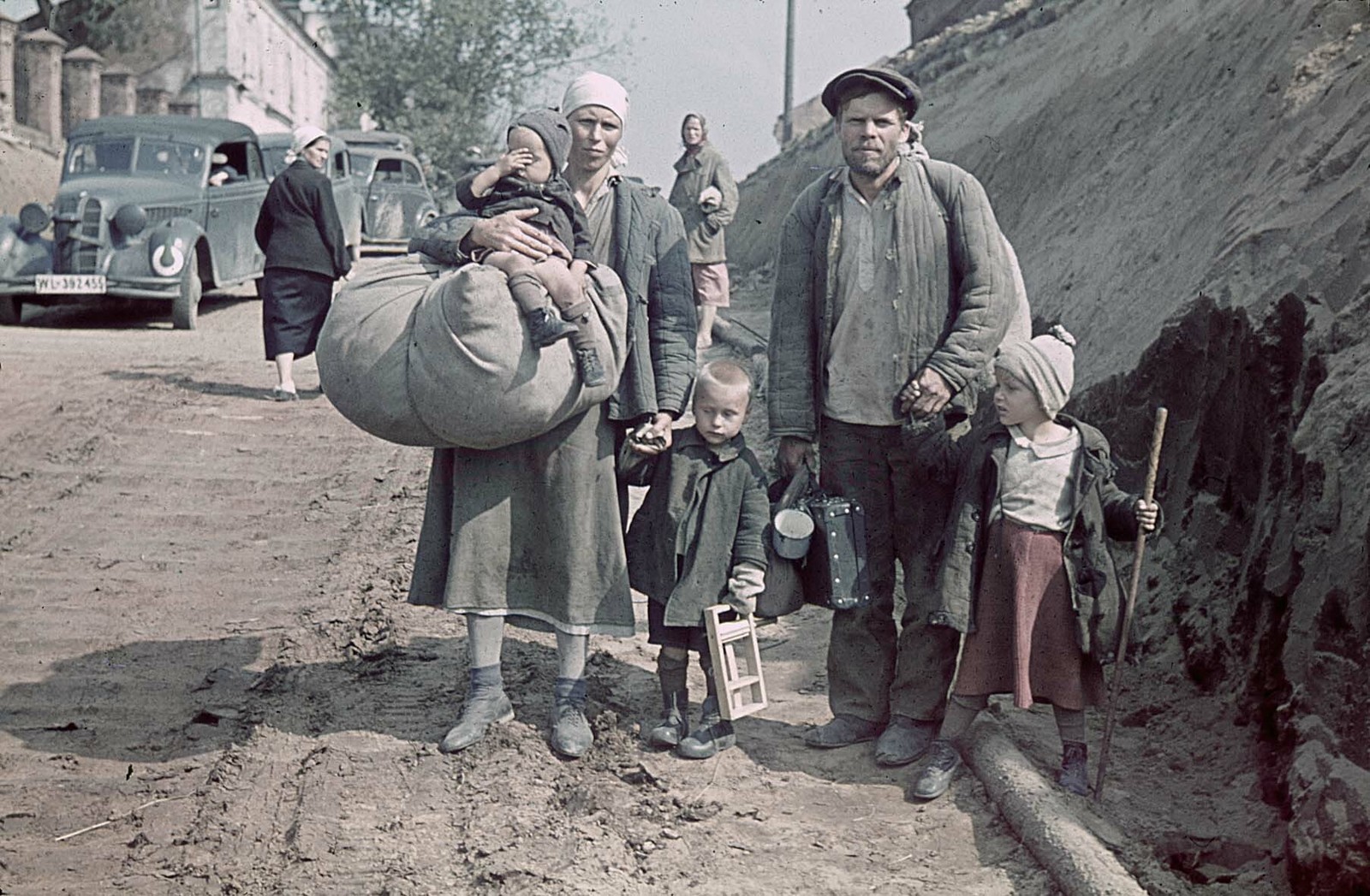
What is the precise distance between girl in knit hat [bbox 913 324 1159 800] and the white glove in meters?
0.54

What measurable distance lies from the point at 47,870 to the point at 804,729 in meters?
2.39

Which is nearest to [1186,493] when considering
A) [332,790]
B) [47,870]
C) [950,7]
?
[332,790]

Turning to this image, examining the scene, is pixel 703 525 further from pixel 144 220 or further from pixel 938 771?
pixel 144 220

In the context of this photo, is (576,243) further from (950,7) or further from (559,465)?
(950,7)

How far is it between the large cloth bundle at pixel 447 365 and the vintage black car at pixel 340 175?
14.4 metres

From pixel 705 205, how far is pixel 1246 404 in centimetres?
661

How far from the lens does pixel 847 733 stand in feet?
15.6

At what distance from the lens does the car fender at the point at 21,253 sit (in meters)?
13.6

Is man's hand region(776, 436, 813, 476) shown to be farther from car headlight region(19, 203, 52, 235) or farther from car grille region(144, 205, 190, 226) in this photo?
car headlight region(19, 203, 52, 235)

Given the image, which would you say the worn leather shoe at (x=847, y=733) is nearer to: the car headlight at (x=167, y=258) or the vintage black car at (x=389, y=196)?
the car headlight at (x=167, y=258)

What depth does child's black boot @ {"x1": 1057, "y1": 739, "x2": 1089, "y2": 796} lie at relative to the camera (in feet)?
14.0

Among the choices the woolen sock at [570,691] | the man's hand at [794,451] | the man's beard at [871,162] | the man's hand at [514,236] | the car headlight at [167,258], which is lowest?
the woolen sock at [570,691]

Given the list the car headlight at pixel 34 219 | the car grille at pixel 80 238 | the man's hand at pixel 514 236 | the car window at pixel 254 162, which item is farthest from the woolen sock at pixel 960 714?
the car window at pixel 254 162

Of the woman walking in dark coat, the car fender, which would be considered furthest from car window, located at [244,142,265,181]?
the woman walking in dark coat
